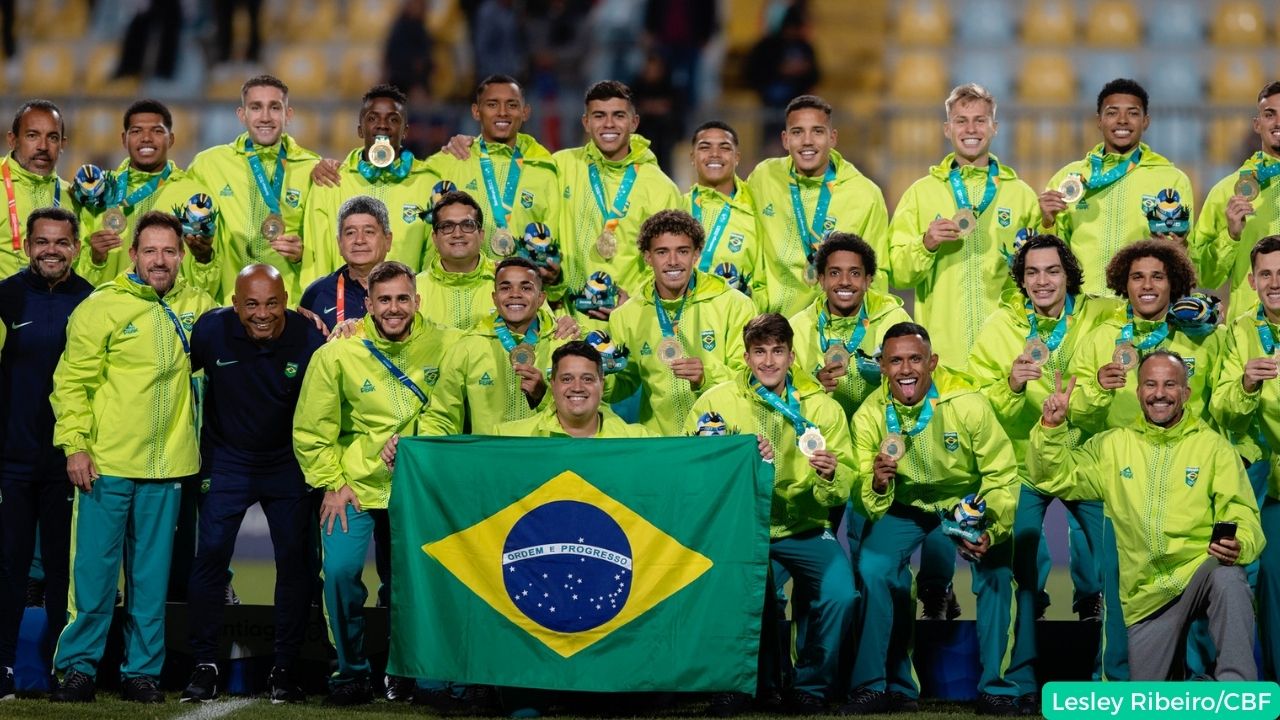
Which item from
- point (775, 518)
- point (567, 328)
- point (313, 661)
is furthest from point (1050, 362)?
point (313, 661)

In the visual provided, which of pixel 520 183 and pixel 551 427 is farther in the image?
pixel 520 183

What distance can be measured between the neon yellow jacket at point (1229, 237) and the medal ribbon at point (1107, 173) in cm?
38

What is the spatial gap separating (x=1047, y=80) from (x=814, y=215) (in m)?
7.65

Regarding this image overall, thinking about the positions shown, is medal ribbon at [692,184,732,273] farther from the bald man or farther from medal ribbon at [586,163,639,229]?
the bald man

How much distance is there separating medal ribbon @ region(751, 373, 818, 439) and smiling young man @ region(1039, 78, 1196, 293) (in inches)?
74.5

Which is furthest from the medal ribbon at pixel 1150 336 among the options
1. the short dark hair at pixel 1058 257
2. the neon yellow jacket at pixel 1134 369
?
the short dark hair at pixel 1058 257

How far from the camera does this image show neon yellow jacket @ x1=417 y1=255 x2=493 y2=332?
26.7 ft

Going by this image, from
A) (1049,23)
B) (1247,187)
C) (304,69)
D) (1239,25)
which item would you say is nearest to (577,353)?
(1247,187)

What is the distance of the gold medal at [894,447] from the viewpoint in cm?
714

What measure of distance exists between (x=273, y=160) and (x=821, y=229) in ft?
8.76

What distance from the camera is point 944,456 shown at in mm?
7270

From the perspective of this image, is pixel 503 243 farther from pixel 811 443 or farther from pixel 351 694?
pixel 351 694

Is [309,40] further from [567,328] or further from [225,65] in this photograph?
[567,328]

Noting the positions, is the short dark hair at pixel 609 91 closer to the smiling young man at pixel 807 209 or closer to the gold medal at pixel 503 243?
the smiling young man at pixel 807 209
